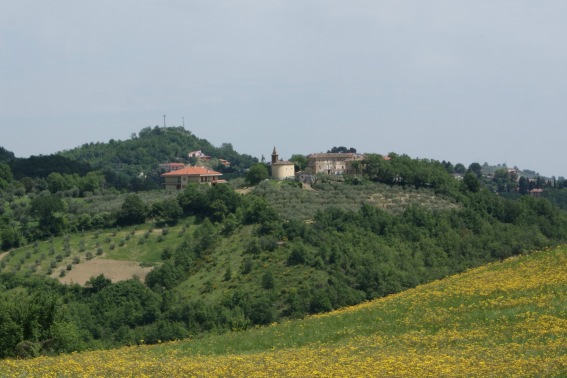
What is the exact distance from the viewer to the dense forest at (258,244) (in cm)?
6875

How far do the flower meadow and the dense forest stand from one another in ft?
36.3

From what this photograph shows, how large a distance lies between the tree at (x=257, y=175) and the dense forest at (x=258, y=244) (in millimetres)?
1745

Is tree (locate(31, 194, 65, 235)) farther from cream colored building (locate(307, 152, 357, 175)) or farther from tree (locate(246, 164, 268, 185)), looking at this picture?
cream colored building (locate(307, 152, 357, 175))

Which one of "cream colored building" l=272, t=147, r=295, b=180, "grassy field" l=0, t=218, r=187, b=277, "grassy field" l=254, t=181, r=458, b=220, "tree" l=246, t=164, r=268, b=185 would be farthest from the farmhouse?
"grassy field" l=0, t=218, r=187, b=277

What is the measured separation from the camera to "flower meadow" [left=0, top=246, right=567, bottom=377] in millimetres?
24516

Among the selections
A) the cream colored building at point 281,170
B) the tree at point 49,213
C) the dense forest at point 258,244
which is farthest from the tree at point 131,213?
the cream colored building at point 281,170

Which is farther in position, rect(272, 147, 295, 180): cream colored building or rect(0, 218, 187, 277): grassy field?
rect(272, 147, 295, 180): cream colored building

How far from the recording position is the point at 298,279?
7681 centimetres

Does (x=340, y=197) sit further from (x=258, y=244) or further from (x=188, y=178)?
(x=188, y=178)

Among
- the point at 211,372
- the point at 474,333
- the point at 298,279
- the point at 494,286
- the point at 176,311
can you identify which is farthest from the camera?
the point at 298,279

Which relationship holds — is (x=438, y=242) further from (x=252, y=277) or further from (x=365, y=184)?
(x=365, y=184)

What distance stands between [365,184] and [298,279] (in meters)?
44.7

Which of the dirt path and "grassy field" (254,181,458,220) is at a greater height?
"grassy field" (254,181,458,220)

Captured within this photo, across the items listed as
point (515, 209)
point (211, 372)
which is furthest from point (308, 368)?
point (515, 209)
